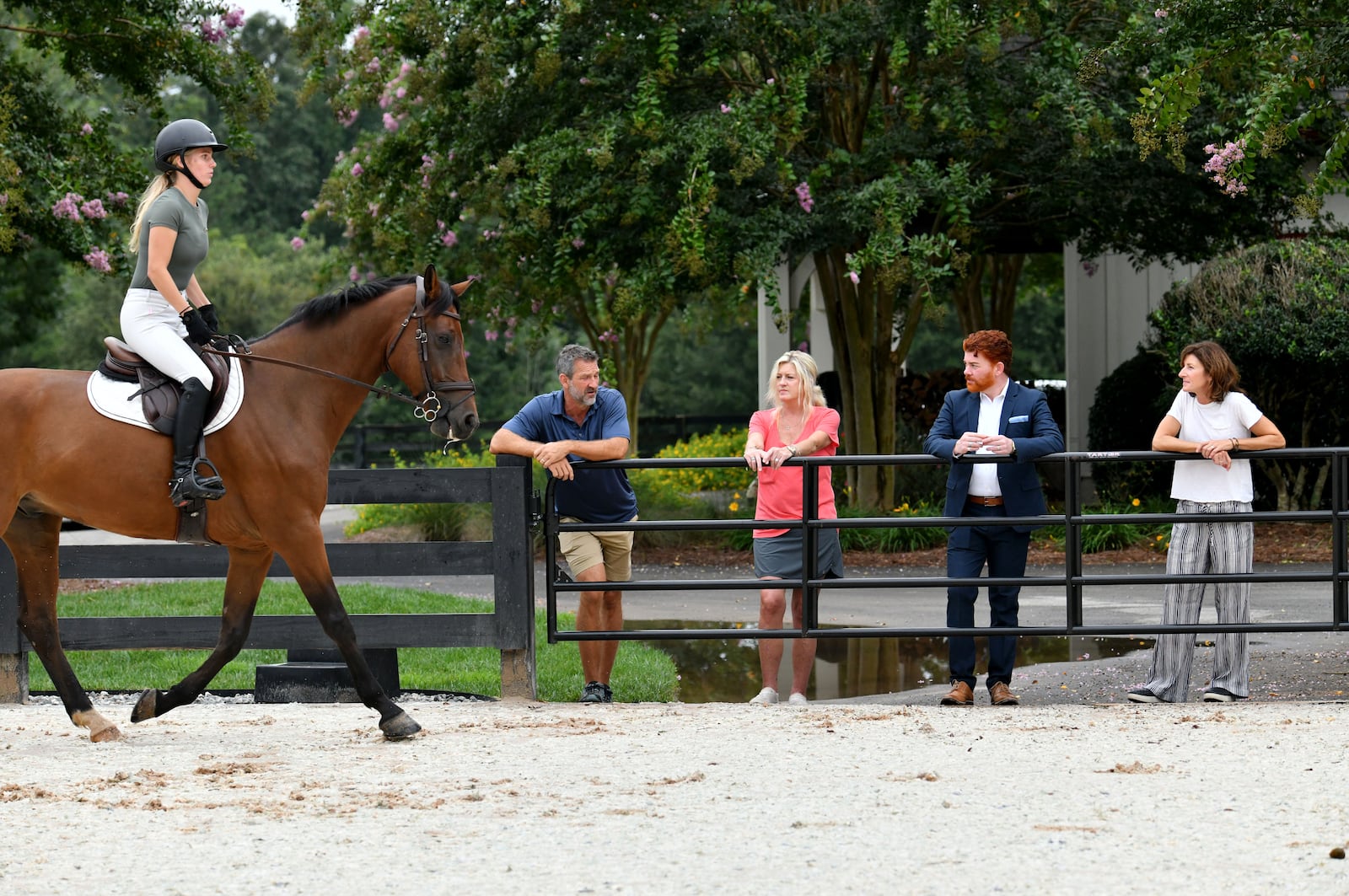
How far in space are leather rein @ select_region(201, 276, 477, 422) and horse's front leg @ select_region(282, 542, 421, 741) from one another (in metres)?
0.71

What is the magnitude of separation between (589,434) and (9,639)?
3.21 meters

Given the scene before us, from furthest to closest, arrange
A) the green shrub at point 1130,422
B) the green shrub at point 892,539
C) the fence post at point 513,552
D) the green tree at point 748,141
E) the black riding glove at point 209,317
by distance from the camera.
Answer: the green shrub at point 1130,422
the green shrub at point 892,539
the green tree at point 748,141
the fence post at point 513,552
the black riding glove at point 209,317

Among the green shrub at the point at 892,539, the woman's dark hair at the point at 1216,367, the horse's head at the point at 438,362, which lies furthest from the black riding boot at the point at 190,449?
the green shrub at the point at 892,539

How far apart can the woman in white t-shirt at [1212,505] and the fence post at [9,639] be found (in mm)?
5864

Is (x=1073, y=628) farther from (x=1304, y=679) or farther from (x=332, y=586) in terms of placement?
(x=332, y=586)

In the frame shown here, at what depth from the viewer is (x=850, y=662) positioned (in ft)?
34.1

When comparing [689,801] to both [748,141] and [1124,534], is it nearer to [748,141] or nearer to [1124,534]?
[748,141]

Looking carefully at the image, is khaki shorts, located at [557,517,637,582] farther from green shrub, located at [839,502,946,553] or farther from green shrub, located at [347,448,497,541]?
green shrub, located at [347,448,497,541]

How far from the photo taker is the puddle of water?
9336 mm

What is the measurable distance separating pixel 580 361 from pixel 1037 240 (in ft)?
44.6

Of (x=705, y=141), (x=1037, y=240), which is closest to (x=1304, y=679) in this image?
(x=705, y=141)

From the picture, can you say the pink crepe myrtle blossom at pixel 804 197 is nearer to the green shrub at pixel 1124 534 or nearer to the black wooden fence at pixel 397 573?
the green shrub at pixel 1124 534

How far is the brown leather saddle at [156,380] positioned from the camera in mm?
6668

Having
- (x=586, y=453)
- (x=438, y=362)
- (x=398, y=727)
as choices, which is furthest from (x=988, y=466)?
(x=398, y=727)
